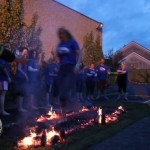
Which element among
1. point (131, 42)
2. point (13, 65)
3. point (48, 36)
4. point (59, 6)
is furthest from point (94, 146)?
point (131, 42)

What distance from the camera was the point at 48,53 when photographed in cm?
1930

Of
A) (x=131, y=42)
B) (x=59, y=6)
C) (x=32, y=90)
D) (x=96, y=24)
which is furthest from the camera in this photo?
(x=131, y=42)

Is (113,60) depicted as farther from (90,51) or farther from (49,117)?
(49,117)

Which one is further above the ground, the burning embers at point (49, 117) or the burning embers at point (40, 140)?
the burning embers at point (49, 117)

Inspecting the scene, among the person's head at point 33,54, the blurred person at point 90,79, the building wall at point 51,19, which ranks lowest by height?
the blurred person at point 90,79

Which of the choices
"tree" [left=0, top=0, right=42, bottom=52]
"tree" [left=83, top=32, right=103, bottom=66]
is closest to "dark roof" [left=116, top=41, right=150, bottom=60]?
"tree" [left=83, top=32, right=103, bottom=66]

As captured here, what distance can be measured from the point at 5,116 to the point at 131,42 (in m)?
58.2

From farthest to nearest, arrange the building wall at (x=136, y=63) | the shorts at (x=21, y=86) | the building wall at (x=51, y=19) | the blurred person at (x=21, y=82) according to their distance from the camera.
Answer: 1. the building wall at (x=136, y=63)
2. the building wall at (x=51, y=19)
3. the shorts at (x=21, y=86)
4. the blurred person at (x=21, y=82)

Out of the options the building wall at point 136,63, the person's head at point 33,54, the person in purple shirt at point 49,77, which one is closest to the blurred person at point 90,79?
the person in purple shirt at point 49,77

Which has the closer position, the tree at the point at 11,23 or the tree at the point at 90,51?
the tree at the point at 11,23

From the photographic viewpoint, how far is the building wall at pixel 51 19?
1808 cm

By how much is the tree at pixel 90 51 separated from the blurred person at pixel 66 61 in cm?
1495

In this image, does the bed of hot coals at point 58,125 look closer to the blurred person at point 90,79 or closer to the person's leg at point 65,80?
the person's leg at point 65,80

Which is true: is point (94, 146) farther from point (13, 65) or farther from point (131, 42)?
point (131, 42)
